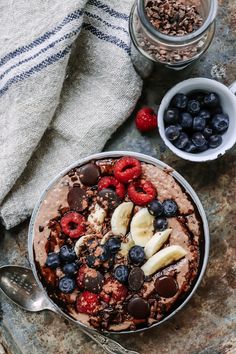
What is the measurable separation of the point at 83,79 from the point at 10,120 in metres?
0.26

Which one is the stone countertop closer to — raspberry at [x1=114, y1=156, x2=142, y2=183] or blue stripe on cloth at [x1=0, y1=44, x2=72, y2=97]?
raspberry at [x1=114, y1=156, x2=142, y2=183]

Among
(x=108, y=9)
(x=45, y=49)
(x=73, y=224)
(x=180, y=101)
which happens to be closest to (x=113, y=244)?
(x=73, y=224)

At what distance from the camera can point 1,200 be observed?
6.50 feet

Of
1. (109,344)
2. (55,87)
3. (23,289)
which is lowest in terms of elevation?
(109,344)

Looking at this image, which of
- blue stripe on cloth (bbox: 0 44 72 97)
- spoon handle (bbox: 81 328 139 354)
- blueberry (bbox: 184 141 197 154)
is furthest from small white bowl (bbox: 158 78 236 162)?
spoon handle (bbox: 81 328 139 354)

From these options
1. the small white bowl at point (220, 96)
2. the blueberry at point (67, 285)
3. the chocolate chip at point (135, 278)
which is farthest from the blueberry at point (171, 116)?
the blueberry at point (67, 285)

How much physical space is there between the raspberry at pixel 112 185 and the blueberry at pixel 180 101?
0.29 metres

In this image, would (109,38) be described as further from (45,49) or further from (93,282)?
(93,282)

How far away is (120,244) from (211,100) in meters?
0.50

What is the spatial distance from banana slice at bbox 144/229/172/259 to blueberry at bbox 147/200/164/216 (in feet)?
0.19

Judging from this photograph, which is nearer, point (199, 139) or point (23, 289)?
point (199, 139)

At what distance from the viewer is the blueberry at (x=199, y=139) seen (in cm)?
191

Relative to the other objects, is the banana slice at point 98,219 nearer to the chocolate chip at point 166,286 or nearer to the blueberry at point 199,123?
the chocolate chip at point 166,286

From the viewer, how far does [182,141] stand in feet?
6.25
